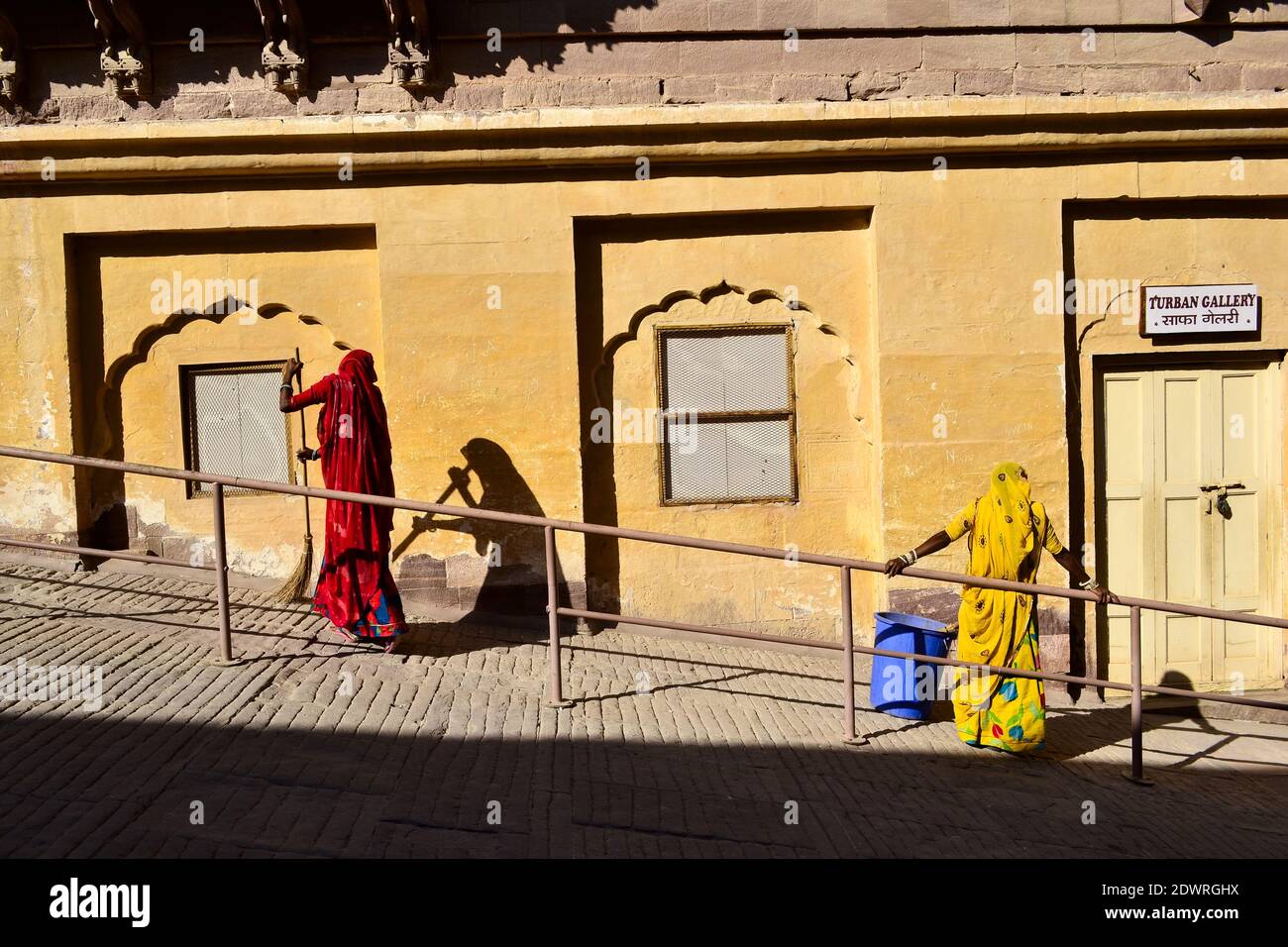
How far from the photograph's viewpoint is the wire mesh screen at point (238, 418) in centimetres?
845

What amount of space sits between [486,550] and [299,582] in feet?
4.41

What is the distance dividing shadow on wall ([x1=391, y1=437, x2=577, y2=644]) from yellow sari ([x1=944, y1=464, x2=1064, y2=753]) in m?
3.07

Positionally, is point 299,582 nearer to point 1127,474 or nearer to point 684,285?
point 684,285

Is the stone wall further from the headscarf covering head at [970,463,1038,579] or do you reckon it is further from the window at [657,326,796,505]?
the headscarf covering head at [970,463,1038,579]

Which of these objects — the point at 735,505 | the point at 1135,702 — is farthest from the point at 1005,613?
the point at 735,505

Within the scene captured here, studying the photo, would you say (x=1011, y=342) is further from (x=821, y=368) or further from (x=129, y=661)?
(x=129, y=661)

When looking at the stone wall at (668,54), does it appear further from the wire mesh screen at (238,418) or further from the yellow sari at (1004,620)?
the yellow sari at (1004,620)

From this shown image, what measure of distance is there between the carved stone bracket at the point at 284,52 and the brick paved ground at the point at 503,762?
12.3 ft

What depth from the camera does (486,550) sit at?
8.13 metres

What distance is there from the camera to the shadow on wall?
26.6 feet

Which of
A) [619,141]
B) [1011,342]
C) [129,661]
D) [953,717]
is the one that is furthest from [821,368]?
[129,661]

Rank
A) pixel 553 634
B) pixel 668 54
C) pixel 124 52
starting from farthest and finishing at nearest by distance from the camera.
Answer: pixel 668 54
pixel 124 52
pixel 553 634

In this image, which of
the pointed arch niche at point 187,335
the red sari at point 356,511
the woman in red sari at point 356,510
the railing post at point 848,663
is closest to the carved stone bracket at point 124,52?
the pointed arch niche at point 187,335
